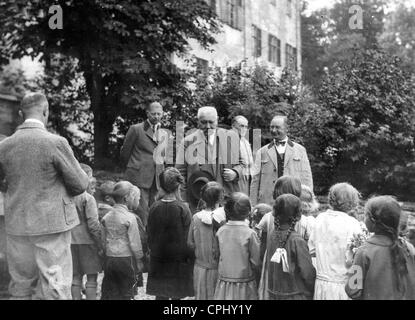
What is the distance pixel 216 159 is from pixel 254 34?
18992 mm

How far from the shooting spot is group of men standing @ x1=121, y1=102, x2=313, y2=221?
6324 millimetres

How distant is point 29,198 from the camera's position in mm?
4074

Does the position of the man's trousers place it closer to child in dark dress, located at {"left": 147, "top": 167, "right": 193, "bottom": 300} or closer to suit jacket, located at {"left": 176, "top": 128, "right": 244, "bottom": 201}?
child in dark dress, located at {"left": 147, "top": 167, "right": 193, "bottom": 300}

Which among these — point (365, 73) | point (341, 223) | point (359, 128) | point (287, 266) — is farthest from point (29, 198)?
point (365, 73)

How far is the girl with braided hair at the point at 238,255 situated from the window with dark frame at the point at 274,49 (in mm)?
22773

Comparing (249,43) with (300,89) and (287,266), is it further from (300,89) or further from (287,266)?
(287,266)

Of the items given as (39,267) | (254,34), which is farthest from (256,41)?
(39,267)

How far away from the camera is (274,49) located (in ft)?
89.4

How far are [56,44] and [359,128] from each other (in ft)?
20.0

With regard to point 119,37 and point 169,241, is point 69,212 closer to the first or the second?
point 169,241

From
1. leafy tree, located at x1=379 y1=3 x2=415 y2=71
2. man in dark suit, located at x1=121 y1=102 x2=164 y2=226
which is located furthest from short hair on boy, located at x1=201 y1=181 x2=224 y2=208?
leafy tree, located at x1=379 y1=3 x2=415 y2=71

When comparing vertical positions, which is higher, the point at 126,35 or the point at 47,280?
the point at 126,35

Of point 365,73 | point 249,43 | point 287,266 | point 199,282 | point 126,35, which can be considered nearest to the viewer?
point 287,266

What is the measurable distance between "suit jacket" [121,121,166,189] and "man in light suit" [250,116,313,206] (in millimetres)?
1310
